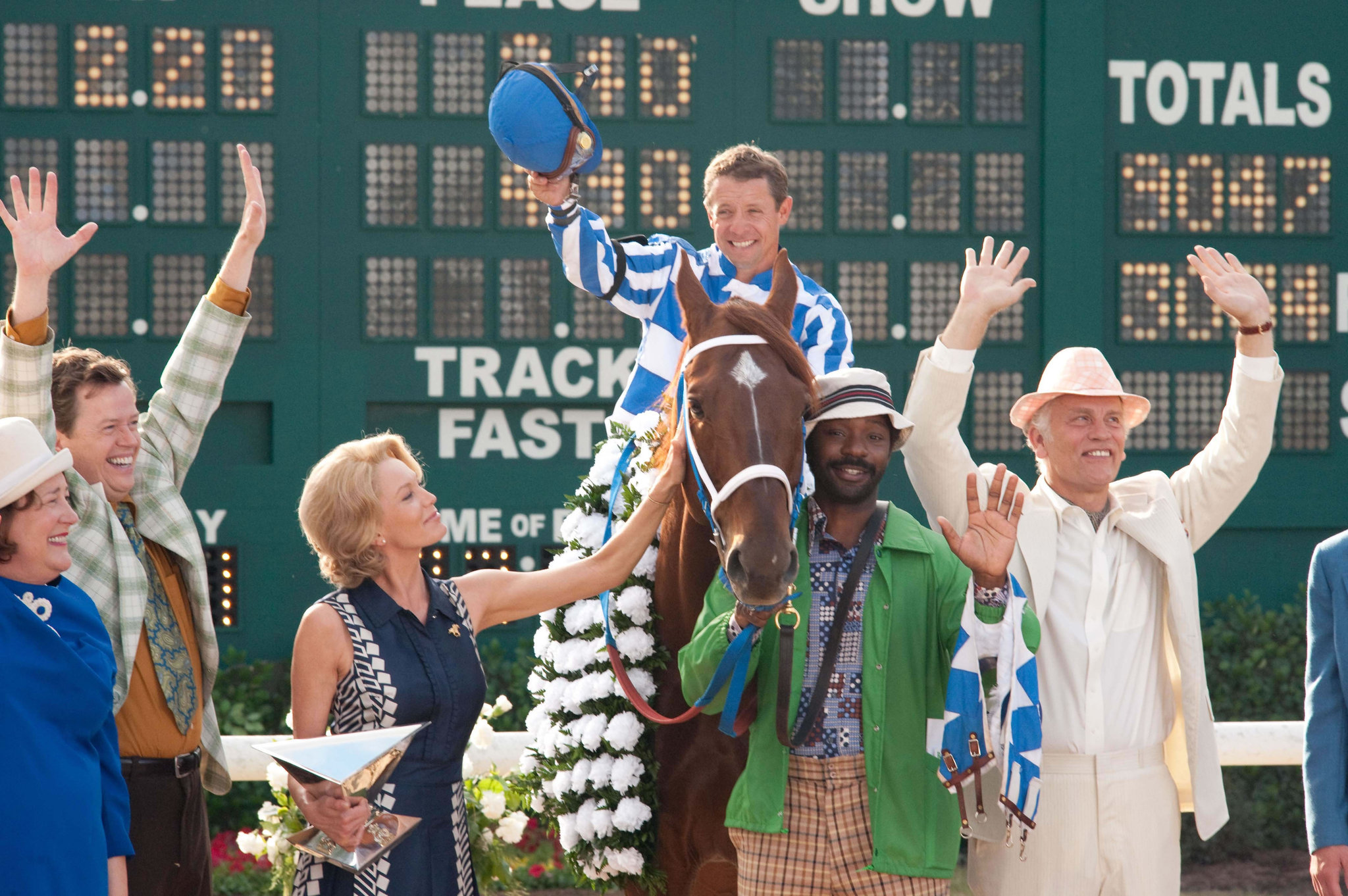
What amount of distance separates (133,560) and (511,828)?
1.09 metres

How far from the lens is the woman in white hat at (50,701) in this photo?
87.1 inches

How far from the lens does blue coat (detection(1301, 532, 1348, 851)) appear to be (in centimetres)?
295

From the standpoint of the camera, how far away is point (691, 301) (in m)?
2.84

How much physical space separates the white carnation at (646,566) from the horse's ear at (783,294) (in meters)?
0.62

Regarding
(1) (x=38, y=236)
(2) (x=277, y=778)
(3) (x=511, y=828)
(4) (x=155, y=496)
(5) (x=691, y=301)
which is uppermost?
(1) (x=38, y=236)

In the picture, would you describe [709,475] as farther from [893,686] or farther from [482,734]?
[482,734]

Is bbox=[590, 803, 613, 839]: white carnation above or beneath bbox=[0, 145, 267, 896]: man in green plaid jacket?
beneath

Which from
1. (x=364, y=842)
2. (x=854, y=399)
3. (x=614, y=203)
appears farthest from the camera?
(x=614, y=203)

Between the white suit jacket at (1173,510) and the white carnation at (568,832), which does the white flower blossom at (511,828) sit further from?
the white suit jacket at (1173,510)

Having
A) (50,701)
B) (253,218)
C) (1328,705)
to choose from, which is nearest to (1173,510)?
(1328,705)

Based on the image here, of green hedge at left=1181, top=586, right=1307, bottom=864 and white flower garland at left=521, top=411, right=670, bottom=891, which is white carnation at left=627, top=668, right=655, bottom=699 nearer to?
white flower garland at left=521, top=411, right=670, bottom=891

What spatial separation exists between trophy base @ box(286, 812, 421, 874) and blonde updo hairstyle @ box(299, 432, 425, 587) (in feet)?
1.44

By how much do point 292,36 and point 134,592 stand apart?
3913 mm

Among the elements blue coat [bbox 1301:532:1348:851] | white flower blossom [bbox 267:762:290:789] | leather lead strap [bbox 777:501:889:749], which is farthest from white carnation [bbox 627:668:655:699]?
blue coat [bbox 1301:532:1348:851]
